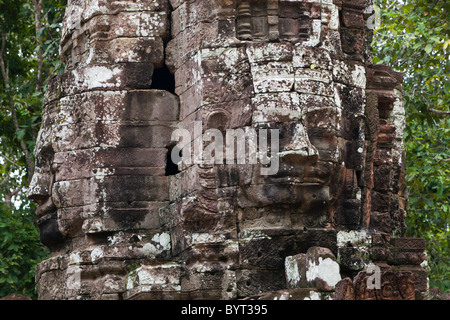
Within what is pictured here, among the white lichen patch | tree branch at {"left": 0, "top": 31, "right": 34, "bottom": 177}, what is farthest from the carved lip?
tree branch at {"left": 0, "top": 31, "right": 34, "bottom": 177}

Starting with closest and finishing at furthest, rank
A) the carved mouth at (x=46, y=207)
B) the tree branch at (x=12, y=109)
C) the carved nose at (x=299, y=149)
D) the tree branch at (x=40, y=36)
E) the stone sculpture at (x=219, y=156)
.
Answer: the carved nose at (x=299, y=149)
the stone sculpture at (x=219, y=156)
the carved mouth at (x=46, y=207)
the tree branch at (x=40, y=36)
the tree branch at (x=12, y=109)

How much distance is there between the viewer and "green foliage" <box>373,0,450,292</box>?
1764 centimetres

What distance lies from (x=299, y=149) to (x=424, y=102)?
7.04 metres

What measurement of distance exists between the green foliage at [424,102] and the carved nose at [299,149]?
5.65m

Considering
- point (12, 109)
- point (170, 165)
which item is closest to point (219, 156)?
point (170, 165)

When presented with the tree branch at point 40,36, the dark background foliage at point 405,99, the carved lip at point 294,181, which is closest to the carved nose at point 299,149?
the carved lip at point 294,181

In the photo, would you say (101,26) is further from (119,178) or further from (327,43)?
(327,43)

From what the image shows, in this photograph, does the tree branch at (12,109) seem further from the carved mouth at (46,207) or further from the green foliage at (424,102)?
the green foliage at (424,102)

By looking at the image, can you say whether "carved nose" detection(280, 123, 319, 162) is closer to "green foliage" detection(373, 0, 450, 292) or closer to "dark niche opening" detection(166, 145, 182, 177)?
"dark niche opening" detection(166, 145, 182, 177)

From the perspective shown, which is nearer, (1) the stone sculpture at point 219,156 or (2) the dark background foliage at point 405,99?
(1) the stone sculpture at point 219,156

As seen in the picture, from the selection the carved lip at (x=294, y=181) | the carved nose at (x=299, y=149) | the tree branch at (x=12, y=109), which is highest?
the tree branch at (x=12, y=109)

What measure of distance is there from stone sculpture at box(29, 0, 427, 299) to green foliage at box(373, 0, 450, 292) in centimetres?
401

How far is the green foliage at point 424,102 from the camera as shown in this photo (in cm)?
1764

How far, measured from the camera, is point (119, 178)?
13055 mm
